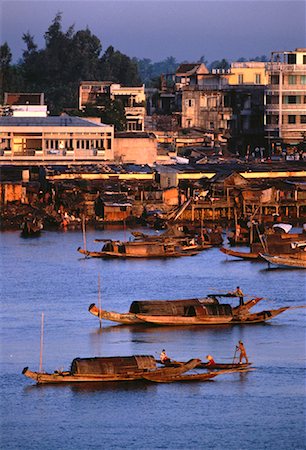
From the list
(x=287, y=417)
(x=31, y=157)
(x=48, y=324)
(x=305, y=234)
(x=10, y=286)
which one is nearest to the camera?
(x=287, y=417)

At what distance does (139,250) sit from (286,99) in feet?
86.8

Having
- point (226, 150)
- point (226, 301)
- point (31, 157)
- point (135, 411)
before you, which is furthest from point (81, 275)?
point (226, 150)

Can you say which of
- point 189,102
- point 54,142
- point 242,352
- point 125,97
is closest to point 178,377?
point 242,352

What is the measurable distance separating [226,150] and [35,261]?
98.9 ft

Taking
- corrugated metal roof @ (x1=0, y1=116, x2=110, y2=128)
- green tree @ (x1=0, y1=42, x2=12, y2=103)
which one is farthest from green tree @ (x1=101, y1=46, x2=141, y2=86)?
corrugated metal roof @ (x1=0, y1=116, x2=110, y2=128)

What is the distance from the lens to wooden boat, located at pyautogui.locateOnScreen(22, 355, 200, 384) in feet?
88.1

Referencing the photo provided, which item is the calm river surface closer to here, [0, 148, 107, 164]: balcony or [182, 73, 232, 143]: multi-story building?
[0, 148, 107, 164]: balcony

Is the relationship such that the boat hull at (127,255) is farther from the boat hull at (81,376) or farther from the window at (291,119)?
the window at (291,119)

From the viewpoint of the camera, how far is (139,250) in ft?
145

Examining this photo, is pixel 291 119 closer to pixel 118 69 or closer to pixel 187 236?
pixel 187 236

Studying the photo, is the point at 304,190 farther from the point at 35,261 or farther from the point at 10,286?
the point at 10,286

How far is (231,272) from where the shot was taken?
41.2 meters

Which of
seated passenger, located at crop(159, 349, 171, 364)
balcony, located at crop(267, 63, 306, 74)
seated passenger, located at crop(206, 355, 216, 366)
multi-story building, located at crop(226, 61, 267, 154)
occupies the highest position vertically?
balcony, located at crop(267, 63, 306, 74)

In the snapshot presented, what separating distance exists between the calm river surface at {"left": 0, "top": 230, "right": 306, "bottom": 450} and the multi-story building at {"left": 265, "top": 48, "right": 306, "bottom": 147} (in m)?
27.3
